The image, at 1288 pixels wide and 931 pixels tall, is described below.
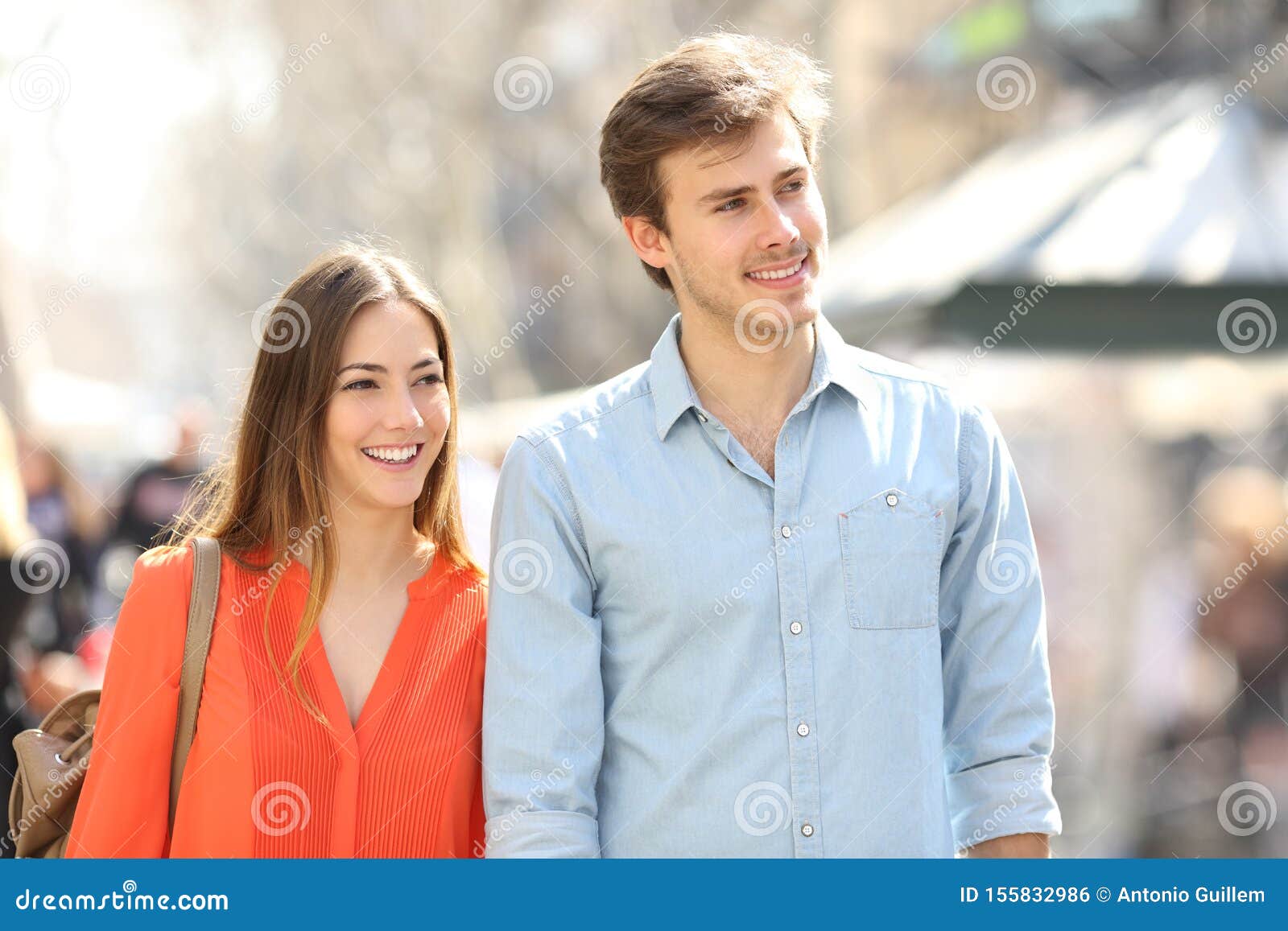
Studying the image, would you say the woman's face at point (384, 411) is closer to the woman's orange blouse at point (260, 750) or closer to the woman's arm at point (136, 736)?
the woman's orange blouse at point (260, 750)

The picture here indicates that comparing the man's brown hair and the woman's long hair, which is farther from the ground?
the man's brown hair

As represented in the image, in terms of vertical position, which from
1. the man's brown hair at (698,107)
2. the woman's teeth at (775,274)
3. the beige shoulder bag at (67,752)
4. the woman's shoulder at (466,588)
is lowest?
the beige shoulder bag at (67,752)

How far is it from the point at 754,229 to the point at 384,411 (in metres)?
0.84

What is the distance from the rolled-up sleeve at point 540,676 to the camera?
2787 mm

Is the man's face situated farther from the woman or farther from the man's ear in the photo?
the woman

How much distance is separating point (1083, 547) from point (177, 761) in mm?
5678

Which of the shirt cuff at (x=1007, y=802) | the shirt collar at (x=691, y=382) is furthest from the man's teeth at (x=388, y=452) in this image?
the shirt cuff at (x=1007, y=802)

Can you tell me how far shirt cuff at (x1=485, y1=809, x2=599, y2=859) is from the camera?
2.76m

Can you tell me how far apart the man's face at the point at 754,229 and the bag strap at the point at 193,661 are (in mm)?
1126

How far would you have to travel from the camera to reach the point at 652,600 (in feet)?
9.42

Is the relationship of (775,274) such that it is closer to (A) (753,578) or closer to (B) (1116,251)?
(A) (753,578)

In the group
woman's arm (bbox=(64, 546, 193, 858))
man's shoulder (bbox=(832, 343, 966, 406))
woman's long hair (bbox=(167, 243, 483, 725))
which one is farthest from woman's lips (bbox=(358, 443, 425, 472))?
man's shoulder (bbox=(832, 343, 966, 406))

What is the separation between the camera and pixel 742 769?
283 centimetres

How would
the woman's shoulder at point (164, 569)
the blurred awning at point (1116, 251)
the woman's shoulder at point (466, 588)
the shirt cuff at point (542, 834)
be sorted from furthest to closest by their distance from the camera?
the blurred awning at point (1116, 251) → the woman's shoulder at point (466, 588) → the woman's shoulder at point (164, 569) → the shirt cuff at point (542, 834)
